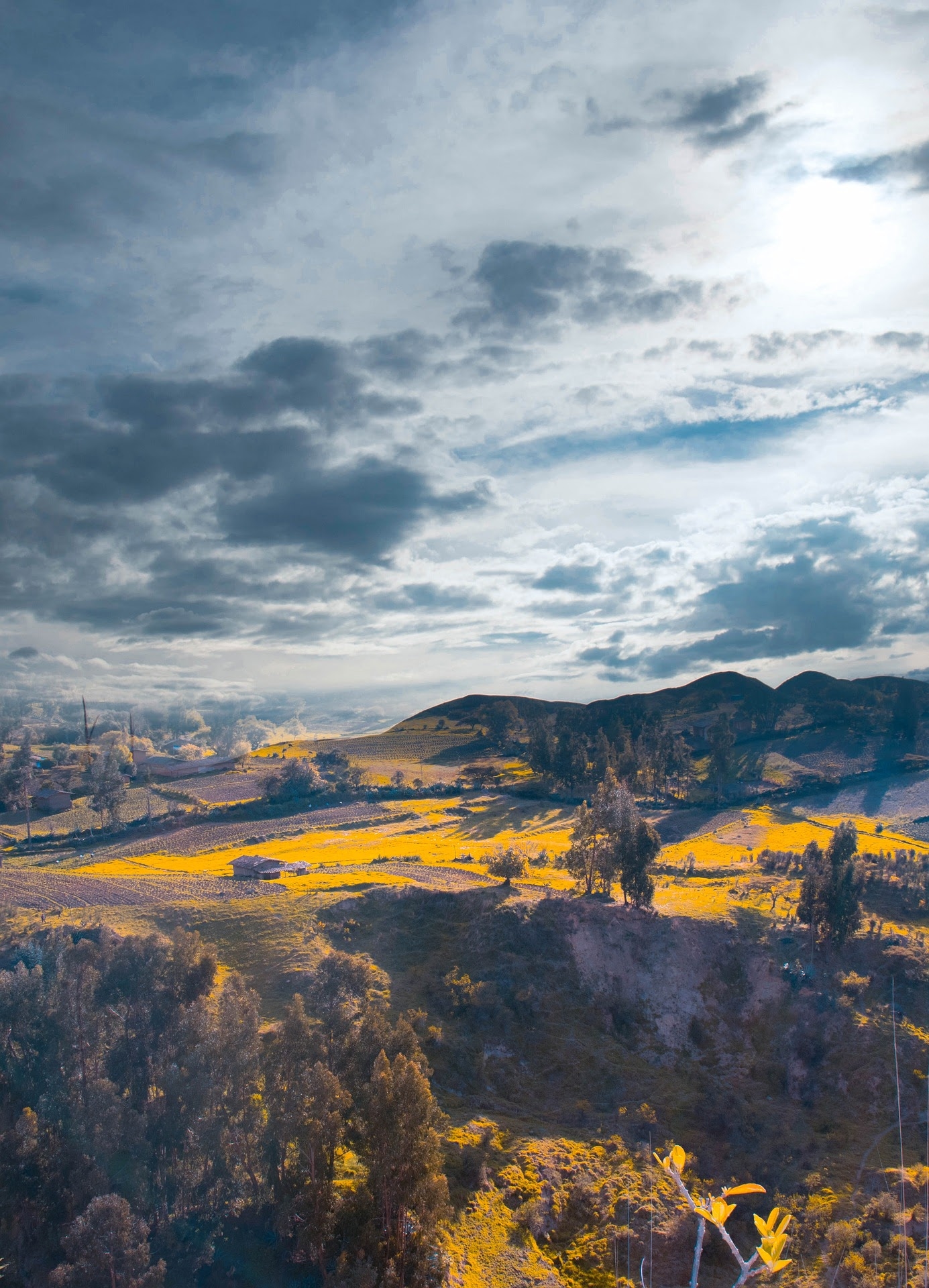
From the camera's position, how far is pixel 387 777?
174250mm

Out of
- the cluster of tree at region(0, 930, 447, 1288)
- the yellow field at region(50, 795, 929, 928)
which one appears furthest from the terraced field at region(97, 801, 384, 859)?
the cluster of tree at region(0, 930, 447, 1288)

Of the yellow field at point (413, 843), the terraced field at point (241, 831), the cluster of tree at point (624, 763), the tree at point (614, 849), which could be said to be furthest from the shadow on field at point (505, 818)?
the tree at point (614, 849)

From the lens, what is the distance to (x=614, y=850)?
82188 mm

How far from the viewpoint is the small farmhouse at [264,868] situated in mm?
89312

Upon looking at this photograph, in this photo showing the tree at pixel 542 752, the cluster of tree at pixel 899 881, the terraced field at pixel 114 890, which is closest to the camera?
the terraced field at pixel 114 890

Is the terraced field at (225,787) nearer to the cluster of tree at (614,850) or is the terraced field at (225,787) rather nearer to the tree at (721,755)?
the cluster of tree at (614,850)

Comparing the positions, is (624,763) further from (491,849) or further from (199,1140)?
(199,1140)

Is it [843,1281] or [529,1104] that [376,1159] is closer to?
[529,1104]

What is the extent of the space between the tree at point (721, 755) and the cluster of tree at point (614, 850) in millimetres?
82619

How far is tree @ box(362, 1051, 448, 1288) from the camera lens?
41.7 m

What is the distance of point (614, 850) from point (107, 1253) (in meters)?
55.8

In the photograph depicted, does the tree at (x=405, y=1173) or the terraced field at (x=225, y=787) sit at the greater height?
the terraced field at (x=225, y=787)

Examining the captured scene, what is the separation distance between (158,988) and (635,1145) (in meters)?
35.4

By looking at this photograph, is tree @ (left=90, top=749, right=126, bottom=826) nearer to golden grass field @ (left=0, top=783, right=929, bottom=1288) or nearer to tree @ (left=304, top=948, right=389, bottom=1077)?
golden grass field @ (left=0, top=783, right=929, bottom=1288)
